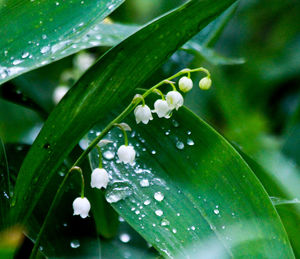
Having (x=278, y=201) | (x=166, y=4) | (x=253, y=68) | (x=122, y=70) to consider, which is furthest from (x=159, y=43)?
(x=253, y=68)

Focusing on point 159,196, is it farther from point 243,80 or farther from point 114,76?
point 243,80

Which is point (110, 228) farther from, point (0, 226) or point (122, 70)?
point (122, 70)

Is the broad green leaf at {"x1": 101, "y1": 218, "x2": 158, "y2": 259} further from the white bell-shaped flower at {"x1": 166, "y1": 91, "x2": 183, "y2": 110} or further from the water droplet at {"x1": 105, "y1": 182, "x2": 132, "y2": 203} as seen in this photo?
the white bell-shaped flower at {"x1": 166, "y1": 91, "x2": 183, "y2": 110}

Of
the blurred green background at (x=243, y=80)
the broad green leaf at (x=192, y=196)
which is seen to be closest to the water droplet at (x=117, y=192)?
the broad green leaf at (x=192, y=196)

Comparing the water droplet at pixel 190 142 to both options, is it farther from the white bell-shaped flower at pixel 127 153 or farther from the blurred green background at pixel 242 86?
the blurred green background at pixel 242 86

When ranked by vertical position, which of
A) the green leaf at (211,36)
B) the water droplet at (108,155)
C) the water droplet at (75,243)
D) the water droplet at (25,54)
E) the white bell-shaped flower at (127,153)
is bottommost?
the water droplet at (75,243)

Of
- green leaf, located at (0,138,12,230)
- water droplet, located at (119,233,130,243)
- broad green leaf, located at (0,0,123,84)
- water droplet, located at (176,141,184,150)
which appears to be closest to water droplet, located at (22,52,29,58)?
broad green leaf, located at (0,0,123,84)
